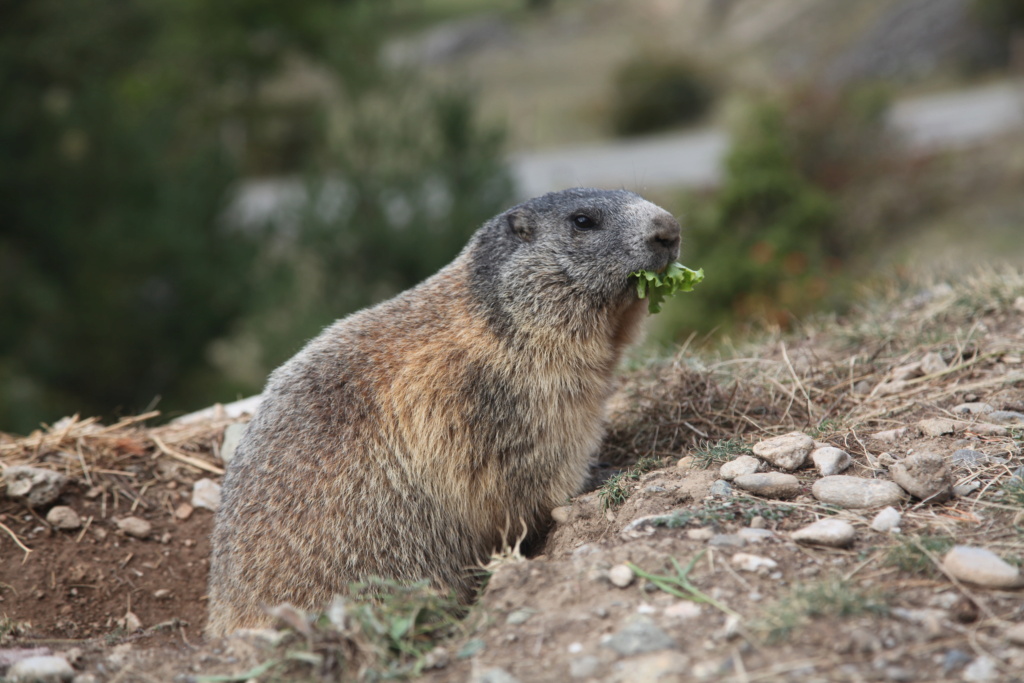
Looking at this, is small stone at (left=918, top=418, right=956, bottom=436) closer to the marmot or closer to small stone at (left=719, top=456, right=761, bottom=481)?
small stone at (left=719, top=456, right=761, bottom=481)

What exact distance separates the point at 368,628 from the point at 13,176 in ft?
47.0

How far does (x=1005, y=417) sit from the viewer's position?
15.2ft

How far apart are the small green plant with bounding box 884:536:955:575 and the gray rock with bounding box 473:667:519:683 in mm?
1440

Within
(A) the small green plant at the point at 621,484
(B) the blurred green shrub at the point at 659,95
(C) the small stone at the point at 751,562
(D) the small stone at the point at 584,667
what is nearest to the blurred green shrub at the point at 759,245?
(A) the small green plant at the point at 621,484

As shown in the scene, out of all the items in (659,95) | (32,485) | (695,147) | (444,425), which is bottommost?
(32,485)

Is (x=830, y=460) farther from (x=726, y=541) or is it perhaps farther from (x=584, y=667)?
(x=584, y=667)

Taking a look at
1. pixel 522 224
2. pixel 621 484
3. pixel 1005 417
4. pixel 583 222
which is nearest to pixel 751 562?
pixel 621 484

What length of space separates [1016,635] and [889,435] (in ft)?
5.90

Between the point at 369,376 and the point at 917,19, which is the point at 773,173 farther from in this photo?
the point at 917,19

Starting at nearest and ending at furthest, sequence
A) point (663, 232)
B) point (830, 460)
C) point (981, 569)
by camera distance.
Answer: point (981, 569) → point (830, 460) → point (663, 232)

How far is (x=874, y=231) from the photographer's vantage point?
62.3 ft

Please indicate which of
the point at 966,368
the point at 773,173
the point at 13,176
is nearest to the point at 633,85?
the point at 773,173

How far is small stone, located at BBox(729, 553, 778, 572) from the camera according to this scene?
342 centimetres

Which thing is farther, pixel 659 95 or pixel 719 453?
pixel 659 95
